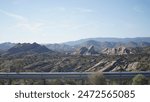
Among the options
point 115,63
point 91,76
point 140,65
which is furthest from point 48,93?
point 115,63

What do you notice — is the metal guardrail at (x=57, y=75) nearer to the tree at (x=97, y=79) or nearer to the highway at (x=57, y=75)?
the highway at (x=57, y=75)

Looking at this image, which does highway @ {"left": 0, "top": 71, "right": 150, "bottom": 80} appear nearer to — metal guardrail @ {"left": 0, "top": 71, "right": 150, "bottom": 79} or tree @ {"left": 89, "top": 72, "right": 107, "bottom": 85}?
metal guardrail @ {"left": 0, "top": 71, "right": 150, "bottom": 79}

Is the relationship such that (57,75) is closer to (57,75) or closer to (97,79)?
(57,75)

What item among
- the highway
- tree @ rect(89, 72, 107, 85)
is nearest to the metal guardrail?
the highway

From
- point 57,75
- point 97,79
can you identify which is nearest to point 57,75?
point 57,75

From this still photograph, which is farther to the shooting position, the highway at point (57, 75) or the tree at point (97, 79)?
the highway at point (57, 75)

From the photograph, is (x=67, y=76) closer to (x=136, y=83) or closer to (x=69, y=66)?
(x=136, y=83)

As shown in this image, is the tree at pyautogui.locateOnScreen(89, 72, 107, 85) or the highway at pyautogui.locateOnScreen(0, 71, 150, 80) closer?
the tree at pyautogui.locateOnScreen(89, 72, 107, 85)

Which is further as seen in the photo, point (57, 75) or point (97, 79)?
point (57, 75)

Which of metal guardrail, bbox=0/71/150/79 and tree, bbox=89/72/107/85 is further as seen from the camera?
metal guardrail, bbox=0/71/150/79

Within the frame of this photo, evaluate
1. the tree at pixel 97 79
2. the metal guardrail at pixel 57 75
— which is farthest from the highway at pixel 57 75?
the tree at pixel 97 79

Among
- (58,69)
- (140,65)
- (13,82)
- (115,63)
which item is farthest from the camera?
(58,69)
